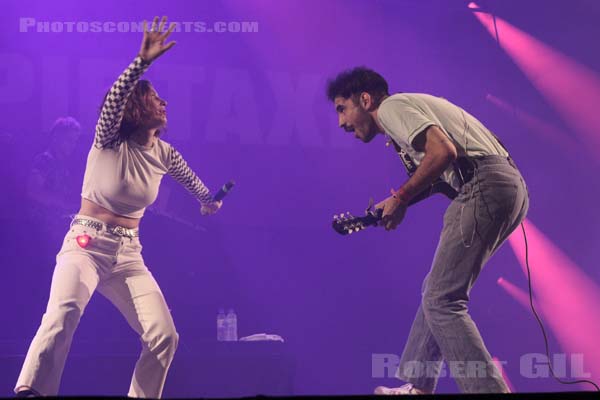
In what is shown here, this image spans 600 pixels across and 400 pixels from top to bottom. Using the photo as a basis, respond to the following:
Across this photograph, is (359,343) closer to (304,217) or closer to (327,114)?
(304,217)

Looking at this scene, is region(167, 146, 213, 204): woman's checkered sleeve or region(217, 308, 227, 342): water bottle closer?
region(167, 146, 213, 204): woman's checkered sleeve

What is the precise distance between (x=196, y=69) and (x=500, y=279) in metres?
3.15

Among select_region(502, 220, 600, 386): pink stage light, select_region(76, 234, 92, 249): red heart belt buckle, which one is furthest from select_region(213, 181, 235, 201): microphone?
select_region(502, 220, 600, 386): pink stage light

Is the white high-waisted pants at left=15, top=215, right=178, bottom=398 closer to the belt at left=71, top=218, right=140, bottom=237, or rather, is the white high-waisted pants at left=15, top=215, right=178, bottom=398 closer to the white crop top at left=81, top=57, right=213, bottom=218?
the belt at left=71, top=218, right=140, bottom=237

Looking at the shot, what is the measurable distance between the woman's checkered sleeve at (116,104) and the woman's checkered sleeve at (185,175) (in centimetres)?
54

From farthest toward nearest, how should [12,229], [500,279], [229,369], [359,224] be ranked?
1. [500,279]
2. [12,229]
3. [229,369]
4. [359,224]

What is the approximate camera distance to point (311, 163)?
18.3ft

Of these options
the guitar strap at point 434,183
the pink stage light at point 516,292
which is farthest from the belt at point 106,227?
the pink stage light at point 516,292

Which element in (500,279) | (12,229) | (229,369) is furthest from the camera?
(500,279)

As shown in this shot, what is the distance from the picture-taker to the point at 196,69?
5406 mm

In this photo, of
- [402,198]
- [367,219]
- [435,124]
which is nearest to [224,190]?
[367,219]

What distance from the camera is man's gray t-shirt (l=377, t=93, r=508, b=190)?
3.32 m

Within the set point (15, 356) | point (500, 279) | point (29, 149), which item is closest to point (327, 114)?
point (500, 279)

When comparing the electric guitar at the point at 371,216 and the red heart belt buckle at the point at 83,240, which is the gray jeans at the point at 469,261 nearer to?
the electric guitar at the point at 371,216
